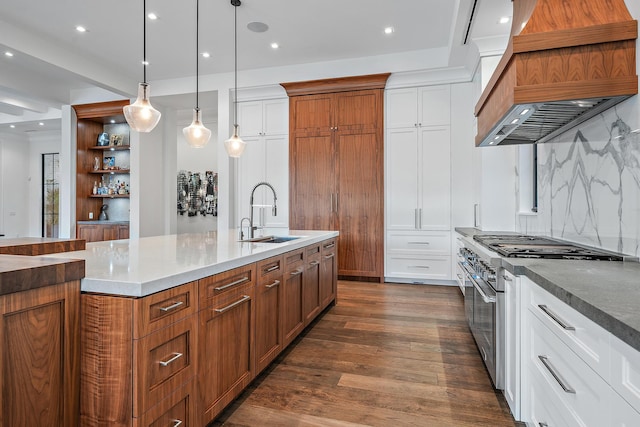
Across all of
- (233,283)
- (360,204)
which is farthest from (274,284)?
(360,204)

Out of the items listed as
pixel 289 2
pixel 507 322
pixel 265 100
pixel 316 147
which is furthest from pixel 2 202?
pixel 507 322

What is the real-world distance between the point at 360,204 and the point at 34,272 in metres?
4.43

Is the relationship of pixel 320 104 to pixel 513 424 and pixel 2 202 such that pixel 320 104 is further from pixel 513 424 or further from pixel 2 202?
pixel 2 202

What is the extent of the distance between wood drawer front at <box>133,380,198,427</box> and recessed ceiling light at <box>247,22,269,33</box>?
4081mm

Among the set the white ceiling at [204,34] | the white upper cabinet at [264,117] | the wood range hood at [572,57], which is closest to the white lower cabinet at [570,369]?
the wood range hood at [572,57]

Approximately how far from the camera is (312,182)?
549 cm

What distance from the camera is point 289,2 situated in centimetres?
385

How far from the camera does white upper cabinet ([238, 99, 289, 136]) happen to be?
5.71 meters

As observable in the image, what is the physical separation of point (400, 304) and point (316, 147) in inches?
105

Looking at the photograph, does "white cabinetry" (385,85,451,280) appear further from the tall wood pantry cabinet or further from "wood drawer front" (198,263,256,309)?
"wood drawer front" (198,263,256,309)

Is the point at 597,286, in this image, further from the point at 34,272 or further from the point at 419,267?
the point at 419,267

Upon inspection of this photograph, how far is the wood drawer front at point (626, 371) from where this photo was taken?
0.79 meters

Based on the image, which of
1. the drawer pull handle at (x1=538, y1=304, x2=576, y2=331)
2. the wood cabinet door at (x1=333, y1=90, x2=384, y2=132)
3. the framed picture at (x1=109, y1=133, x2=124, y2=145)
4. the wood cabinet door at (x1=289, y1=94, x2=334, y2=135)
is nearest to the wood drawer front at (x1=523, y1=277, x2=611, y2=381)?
the drawer pull handle at (x1=538, y1=304, x2=576, y2=331)

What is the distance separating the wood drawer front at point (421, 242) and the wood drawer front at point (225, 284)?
348 cm
